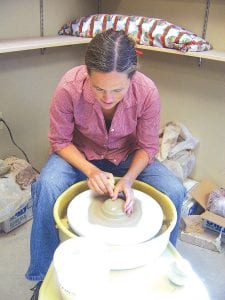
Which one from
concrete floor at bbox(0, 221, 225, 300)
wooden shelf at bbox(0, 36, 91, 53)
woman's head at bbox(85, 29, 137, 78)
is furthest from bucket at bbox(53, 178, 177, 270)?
wooden shelf at bbox(0, 36, 91, 53)

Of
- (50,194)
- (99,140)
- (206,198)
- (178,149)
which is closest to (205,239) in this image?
(206,198)

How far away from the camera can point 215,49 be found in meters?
1.93

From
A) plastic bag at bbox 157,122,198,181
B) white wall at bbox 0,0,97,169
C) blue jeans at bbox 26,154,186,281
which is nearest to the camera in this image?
blue jeans at bbox 26,154,186,281

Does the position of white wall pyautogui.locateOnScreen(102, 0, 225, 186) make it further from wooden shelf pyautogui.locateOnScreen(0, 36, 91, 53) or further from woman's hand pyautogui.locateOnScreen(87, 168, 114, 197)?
woman's hand pyautogui.locateOnScreen(87, 168, 114, 197)

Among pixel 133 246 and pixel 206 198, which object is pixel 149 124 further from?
pixel 206 198

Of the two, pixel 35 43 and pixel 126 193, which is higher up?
pixel 35 43

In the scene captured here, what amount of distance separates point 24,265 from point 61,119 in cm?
73

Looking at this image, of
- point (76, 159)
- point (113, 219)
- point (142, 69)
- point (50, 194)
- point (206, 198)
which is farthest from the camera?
point (142, 69)

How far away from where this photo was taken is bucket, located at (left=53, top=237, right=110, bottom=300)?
81 cm

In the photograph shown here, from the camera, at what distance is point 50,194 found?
1.17 meters

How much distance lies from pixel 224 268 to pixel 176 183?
2.14 ft

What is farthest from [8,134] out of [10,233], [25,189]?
[10,233]

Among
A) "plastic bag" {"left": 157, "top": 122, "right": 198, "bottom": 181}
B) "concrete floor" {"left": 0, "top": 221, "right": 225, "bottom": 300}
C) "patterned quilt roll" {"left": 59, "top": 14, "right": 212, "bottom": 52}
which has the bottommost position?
"concrete floor" {"left": 0, "top": 221, "right": 225, "bottom": 300}

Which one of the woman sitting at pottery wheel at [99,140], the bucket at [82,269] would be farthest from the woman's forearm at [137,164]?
the bucket at [82,269]
